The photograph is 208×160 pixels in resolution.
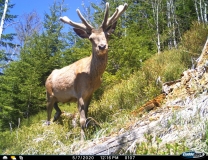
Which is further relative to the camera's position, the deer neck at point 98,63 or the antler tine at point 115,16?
the antler tine at point 115,16

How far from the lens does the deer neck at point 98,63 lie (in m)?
5.03

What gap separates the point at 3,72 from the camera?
1136 cm

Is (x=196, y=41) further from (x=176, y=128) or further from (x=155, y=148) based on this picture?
(x=155, y=148)

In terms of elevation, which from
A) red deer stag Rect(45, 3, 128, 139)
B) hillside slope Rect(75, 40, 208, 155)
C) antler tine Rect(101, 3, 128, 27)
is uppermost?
antler tine Rect(101, 3, 128, 27)

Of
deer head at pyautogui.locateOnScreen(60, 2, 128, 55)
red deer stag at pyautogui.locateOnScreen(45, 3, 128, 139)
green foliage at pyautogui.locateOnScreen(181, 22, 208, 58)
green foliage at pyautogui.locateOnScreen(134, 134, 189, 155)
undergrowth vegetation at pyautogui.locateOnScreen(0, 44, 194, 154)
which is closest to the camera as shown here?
green foliage at pyautogui.locateOnScreen(134, 134, 189, 155)

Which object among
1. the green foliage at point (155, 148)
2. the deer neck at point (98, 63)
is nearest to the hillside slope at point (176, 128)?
the green foliage at point (155, 148)

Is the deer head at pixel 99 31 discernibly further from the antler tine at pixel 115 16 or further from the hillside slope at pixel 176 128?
the hillside slope at pixel 176 128

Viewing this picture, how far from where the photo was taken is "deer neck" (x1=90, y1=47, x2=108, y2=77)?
5030 mm

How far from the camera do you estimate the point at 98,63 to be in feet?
16.6

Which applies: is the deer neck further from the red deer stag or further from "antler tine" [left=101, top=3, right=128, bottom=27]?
"antler tine" [left=101, top=3, right=128, bottom=27]

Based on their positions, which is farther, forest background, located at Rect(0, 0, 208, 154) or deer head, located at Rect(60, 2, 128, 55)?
forest background, located at Rect(0, 0, 208, 154)

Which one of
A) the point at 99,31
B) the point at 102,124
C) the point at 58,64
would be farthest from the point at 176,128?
the point at 58,64

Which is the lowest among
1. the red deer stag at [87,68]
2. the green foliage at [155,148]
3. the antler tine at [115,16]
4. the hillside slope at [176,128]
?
the green foliage at [155,148]

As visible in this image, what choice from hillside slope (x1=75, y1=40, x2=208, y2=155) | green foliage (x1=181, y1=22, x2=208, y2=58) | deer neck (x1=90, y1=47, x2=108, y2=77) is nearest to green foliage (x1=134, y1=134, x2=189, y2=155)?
hillside slope (x1=75, y1=40, x2=208, y2=155)
